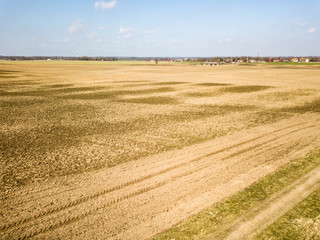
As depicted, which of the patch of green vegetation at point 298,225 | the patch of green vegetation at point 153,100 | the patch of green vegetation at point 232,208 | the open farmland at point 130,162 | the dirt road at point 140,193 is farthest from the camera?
the patch of green vegetation at point 153,100

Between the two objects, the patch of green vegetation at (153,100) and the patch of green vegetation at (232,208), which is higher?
the patch of green vegetation at (153,100)

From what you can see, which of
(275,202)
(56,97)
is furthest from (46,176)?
(56,97)

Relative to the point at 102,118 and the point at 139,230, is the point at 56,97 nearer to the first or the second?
the point at 102,118

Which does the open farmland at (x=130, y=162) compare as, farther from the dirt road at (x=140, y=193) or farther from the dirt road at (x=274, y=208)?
the dirt road at (x=274, y=208)

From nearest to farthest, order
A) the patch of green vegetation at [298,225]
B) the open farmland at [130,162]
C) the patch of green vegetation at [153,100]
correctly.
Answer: the patch of green vegetation at [298,225] → the open farmland at [130,162] → the patch of green vegetation at [153,100]

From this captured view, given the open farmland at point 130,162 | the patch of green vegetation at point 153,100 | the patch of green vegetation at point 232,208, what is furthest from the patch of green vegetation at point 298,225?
the patch of green vegetation at point 153,100

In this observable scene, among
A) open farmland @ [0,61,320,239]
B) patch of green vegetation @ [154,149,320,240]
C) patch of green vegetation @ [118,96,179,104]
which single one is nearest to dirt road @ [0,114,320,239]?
open farmland @ [0,61,320,239]
